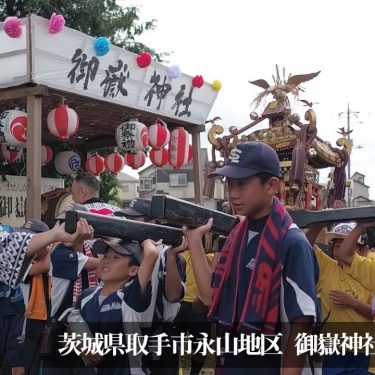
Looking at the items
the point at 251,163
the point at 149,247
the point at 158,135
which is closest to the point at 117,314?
the point at 149,247

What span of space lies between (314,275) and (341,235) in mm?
1775

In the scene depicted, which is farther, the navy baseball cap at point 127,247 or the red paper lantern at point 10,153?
the red paper lantern at point 10,153

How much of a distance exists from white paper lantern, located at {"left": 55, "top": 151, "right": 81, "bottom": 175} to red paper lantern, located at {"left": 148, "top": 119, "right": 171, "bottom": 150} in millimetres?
1913

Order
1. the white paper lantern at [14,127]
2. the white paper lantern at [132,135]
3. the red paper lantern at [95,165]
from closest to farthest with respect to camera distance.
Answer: the white paper lantern at [14,127] → the white paper lantern at [132,135] → the red paper lantern at [95,165]

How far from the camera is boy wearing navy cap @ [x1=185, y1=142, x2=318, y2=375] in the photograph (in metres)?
2.06

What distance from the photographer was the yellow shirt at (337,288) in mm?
3648

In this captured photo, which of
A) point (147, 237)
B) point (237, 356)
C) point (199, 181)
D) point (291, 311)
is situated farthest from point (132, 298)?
point (199, 181)

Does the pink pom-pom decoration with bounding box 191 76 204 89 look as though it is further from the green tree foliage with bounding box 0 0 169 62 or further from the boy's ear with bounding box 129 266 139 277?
the boy's ear with bounding box 129 266 139 277

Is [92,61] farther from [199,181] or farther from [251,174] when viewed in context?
[251,174]

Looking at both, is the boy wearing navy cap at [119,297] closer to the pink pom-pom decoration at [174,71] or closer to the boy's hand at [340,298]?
the boy's hand at [340,298]

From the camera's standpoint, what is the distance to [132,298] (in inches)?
103

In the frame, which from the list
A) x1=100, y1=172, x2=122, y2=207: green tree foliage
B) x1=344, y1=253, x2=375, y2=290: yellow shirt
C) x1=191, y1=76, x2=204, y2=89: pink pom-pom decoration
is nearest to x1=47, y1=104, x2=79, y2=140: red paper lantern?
x1=191, y1=76, x2=204, y2=89: pink pom-pom decoration

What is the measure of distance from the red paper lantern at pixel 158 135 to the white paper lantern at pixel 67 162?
75.3 inches

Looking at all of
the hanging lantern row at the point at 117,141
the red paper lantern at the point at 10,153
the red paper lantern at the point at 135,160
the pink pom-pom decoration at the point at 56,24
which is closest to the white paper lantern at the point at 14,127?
the hanging lantern row at the point at 117,141
